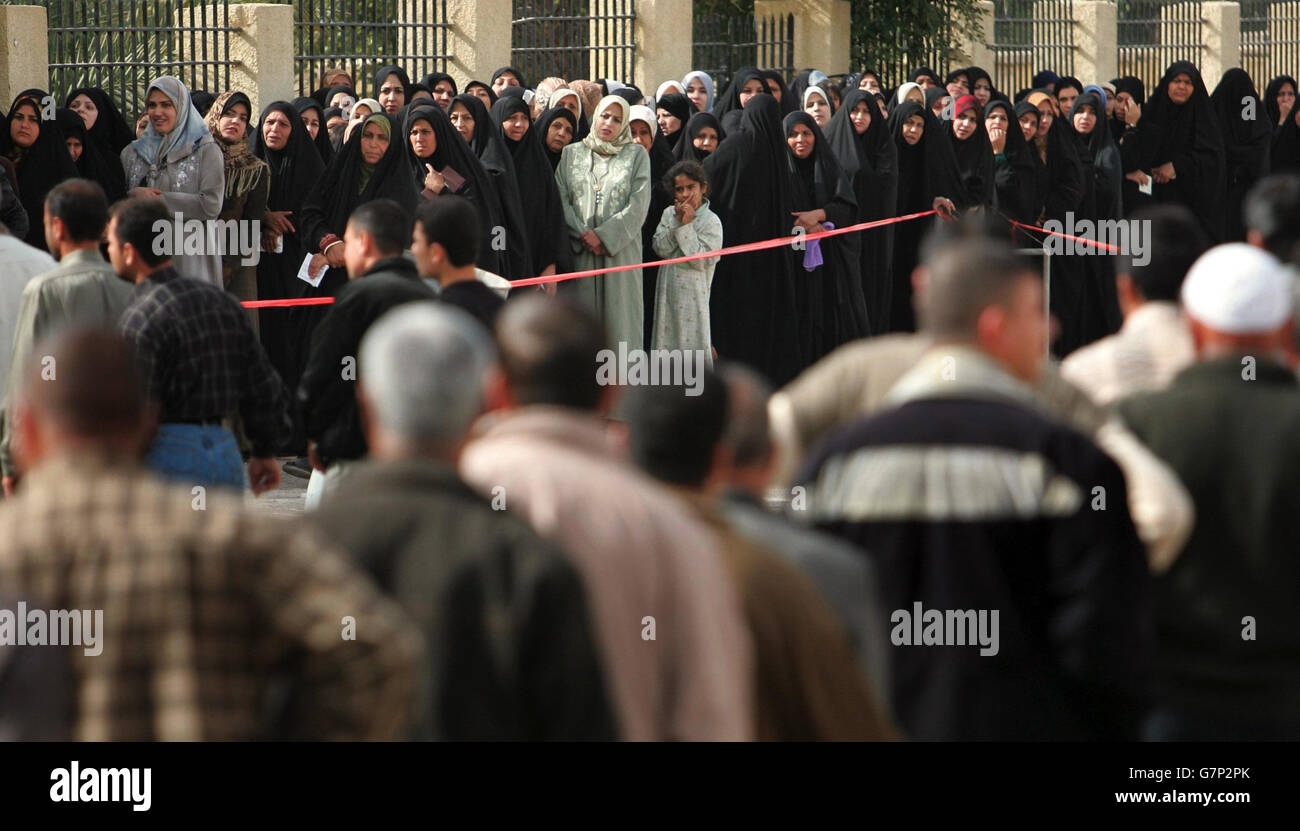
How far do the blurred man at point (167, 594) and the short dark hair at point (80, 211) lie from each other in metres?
3.52

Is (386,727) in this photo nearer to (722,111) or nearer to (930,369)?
(930,369)

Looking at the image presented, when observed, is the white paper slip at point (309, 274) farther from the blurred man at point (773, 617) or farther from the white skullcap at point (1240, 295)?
the blurred man at point (773, 617)

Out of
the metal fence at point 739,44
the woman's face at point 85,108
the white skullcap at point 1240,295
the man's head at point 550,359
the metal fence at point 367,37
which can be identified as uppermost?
the metal fence at point 739,44

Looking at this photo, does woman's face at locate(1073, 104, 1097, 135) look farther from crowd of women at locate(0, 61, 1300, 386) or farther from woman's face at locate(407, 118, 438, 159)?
woman's face at locate(407, 118, 438, 159)

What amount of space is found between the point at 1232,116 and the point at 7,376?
39.5 ft

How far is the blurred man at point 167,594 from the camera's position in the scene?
9.36 feet

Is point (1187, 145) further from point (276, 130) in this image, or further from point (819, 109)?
point (276, 130)

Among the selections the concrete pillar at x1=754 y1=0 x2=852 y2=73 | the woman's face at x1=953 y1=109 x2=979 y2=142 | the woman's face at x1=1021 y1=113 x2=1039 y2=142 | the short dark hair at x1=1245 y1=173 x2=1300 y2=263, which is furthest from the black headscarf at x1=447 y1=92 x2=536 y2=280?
the concrete pillar at x1=754 y1=0 x2=852 y2=73

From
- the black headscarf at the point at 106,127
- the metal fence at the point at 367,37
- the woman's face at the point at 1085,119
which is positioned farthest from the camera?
the metal fence at the point at 367,37

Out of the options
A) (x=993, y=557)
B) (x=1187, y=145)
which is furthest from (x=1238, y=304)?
(x=1187, y=145)

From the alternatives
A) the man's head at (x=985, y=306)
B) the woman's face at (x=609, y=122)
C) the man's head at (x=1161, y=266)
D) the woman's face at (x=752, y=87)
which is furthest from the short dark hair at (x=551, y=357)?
the woman's face at (x=752, y=87)

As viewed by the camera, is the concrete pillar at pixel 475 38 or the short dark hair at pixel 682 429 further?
the concrete pillar at pixel 475 38

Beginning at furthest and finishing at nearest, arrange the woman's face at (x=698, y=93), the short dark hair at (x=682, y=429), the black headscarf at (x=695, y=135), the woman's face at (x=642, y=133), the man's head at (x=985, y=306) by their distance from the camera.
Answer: the woman's face at (x=698, y=93)
the black headscarf at (x=695, y=135)
the woman's face at (x=642, y=133)
the man's head at (x=985, y=306)
the short dark hair at (x=682, y=429)

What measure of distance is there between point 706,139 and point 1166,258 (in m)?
8.28
